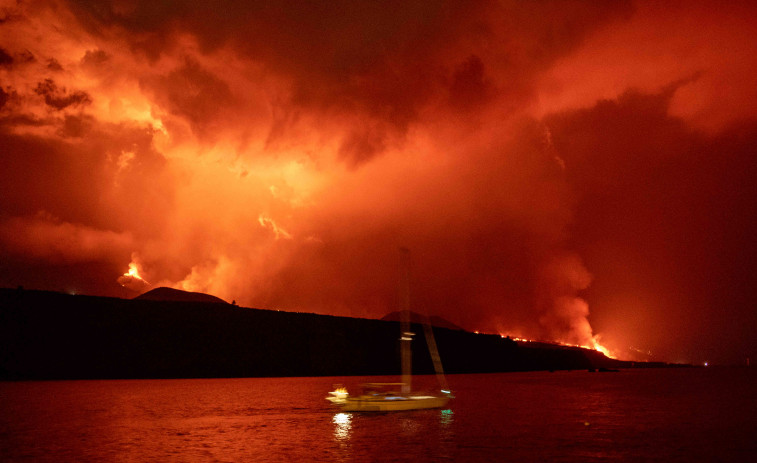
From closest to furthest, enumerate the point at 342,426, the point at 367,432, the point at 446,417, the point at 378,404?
→ the point at 367,432 → the point at 342,426 → the point at 378,404 → the point at 446,417

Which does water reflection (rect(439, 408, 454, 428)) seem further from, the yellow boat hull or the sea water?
the yellow boat hull

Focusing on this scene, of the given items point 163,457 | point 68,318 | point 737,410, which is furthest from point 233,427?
point 68,318

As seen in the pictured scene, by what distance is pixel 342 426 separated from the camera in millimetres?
70438

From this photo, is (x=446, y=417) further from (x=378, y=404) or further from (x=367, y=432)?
(x=367, y=432)

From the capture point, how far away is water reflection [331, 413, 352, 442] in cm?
6181

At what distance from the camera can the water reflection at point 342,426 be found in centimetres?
6181

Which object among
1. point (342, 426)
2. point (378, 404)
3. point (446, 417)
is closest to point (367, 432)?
point (342, 426)

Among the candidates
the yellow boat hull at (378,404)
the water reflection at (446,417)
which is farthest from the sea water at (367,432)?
the yellow boat hull at (378,404)

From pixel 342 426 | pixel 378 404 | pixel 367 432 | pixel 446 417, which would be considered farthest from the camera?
pixel 446 417

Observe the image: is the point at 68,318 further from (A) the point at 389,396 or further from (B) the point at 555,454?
(B) the point at 555,454

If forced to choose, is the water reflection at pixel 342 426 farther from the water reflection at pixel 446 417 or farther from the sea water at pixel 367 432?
the water reflection at pixel 446 417

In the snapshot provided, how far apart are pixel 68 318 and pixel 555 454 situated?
17300 cm

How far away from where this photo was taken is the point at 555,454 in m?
50.7

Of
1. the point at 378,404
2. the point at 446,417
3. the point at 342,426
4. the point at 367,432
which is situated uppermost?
the point at 378,404
